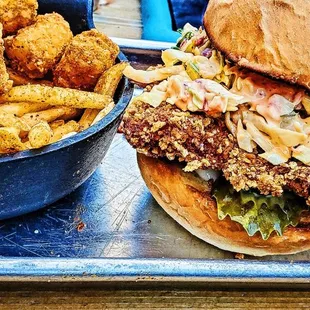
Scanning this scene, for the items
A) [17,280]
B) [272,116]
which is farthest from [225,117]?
[17,280]

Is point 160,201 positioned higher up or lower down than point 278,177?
lower down

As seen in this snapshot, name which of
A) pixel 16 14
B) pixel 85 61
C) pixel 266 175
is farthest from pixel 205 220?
pixel 16 14

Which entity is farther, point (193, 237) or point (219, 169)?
point (193, 237)

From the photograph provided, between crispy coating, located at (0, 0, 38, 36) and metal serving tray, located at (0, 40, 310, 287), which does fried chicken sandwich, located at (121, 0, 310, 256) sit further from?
crispy coating, located at (0, 0, 38, 36)

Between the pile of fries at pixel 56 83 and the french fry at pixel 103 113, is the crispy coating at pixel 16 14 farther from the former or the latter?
the french fry at pixel 103 113

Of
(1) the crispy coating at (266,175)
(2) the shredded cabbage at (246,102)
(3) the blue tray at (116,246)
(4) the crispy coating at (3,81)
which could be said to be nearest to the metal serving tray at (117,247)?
(3) the blue tray at (116,246)

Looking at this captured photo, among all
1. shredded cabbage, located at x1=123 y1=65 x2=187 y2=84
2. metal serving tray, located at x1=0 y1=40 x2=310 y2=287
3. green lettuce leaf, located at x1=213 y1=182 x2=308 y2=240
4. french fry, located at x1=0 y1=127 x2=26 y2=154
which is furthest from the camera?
shredded cabbage, located at x1=123 y1=65 x2=187 y2=84

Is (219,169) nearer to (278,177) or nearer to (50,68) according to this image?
(278,177)

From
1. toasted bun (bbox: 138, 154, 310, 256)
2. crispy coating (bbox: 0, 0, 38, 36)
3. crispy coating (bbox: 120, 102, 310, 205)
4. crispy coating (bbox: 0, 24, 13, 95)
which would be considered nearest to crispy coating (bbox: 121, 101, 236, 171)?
crispy coating (bbox: 120, 102, 310, 205)
